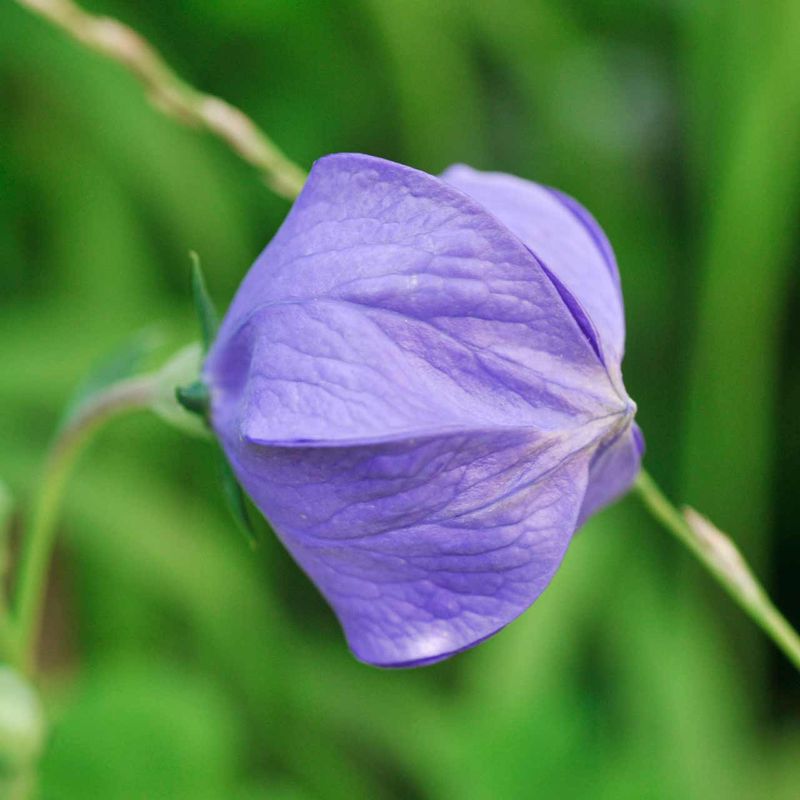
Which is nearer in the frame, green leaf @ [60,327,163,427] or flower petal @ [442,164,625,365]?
flower petal @ [442,164,625,365]

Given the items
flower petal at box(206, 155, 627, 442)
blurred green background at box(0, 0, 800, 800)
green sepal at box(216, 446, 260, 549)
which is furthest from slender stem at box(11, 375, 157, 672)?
blurred green background at box(0, 0, 800, 800)

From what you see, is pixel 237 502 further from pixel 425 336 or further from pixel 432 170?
pixel 432 170

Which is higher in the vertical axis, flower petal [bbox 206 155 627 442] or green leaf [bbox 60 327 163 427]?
flower petal [bbox 206 155 627 442]

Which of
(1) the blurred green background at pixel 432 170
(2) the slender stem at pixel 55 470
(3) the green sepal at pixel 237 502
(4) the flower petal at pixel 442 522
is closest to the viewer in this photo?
(4) the flower petal at pixel 442 522

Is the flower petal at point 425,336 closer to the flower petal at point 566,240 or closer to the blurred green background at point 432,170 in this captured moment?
the flower petal at point 566,240

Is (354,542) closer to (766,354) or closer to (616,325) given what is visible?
(616,325)

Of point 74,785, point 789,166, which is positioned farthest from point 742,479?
point 74,785

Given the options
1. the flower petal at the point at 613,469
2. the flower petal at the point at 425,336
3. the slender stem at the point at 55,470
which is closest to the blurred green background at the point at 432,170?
the slender stem at the point at 55,470

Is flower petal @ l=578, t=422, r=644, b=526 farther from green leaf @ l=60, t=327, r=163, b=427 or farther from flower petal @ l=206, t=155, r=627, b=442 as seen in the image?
green leaf @ l=60, t=327, r=163, b=427
